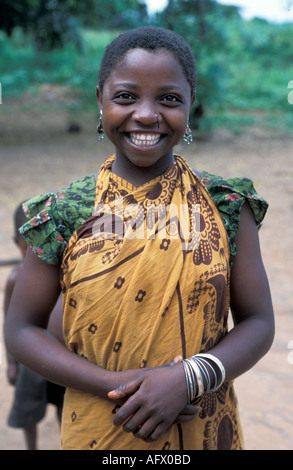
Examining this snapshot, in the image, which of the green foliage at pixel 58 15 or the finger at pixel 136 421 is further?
the green foliage at pixel 58 15

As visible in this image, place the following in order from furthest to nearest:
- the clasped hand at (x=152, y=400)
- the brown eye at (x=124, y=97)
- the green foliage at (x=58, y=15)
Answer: the green foliage at (x=58, y=15) < the brown eye at (x=124, y=97) < the clasped hand at (x=152, y=400)

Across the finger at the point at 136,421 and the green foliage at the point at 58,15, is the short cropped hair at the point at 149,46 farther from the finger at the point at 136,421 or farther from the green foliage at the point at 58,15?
the green foliage at the point at 58,15

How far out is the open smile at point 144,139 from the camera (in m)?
1.41

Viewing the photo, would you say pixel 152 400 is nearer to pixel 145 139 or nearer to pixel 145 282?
pixel 145 282

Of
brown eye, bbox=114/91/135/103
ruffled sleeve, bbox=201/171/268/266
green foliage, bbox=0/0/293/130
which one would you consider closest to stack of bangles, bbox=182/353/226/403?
ruffled sleeve, bbox=201/171/268/266

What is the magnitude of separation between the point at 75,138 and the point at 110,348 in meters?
10.2

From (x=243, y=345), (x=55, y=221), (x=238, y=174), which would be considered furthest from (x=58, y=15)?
(x=243, y=345)

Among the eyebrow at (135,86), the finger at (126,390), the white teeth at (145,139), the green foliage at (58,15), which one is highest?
the green foliage at (58,15)

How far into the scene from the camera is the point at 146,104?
1385 millimetres

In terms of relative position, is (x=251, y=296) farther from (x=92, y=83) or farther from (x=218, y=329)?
(x=92, y=83)

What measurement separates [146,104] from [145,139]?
91 mm

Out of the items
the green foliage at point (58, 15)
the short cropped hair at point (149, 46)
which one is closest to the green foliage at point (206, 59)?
the green foliage at point (58, 15)

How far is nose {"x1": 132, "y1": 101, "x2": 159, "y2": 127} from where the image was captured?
1.37 metres

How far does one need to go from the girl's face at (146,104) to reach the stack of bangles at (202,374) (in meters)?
0.54
